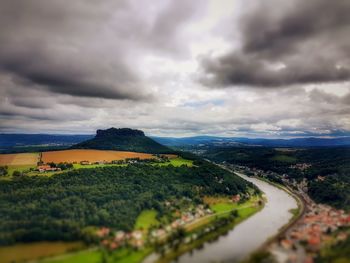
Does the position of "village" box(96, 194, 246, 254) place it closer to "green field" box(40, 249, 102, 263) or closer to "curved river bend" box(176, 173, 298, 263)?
"green field" box(40, 249, 102, 263)

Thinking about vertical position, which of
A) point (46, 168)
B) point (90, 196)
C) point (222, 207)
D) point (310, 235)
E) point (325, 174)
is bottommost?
point (222, 207)

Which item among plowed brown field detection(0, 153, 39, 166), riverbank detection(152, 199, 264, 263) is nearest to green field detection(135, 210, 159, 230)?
riverbank detection(152, 199, 264, 263)

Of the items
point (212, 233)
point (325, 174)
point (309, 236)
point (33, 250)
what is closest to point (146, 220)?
point (212, 233)

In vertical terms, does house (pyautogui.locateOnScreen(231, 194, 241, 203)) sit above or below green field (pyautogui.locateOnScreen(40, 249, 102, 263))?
above

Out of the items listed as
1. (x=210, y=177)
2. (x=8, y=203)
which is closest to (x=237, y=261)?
(x=8, y=203)

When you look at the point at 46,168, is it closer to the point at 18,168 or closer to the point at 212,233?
the point at 18,168

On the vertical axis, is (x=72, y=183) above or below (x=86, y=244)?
above

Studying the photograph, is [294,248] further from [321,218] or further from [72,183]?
[72,183]
